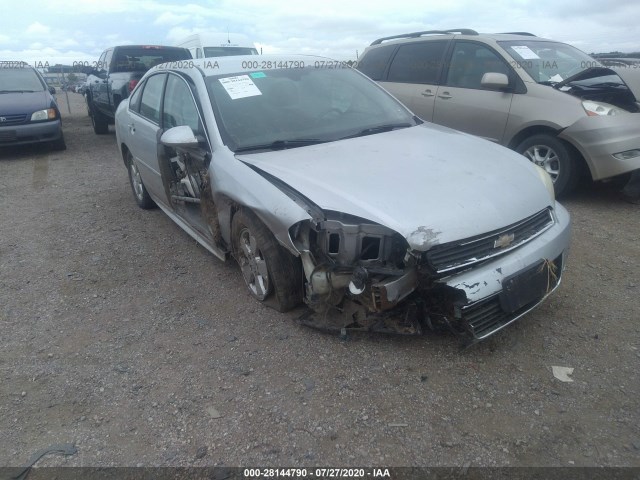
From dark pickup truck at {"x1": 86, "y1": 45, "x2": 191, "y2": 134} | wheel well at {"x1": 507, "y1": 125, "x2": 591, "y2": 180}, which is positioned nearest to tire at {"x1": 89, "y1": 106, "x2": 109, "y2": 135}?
dark pickup truck at {"x1": 86, "y1": 45, "x2": 191, "y2": 134}

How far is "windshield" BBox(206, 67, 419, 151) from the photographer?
11.3ft

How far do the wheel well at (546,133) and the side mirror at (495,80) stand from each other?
0.54 m

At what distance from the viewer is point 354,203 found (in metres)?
2.57

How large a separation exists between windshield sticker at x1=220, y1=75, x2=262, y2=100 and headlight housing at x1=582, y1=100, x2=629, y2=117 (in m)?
3.34

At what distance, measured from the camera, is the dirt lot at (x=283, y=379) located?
2225 millimetres

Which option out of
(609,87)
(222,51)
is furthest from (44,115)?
(609,87)

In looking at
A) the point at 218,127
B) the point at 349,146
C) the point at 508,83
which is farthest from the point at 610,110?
the point at 218,127

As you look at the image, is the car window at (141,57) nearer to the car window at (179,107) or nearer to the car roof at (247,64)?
the car window at (179,107)

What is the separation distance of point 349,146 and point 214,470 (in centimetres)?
213

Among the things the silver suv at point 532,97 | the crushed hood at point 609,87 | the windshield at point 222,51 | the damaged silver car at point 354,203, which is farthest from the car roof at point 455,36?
the windshield at point 222,51

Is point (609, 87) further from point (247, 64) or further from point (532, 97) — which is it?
point (247, 64)

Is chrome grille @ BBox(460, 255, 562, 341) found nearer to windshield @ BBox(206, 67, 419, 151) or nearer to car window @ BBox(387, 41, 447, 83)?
windshield @ BBox(206, 67, 419, 151)

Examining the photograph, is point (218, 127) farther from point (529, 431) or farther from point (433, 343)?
point (529, 431)

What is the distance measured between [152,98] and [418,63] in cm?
352
